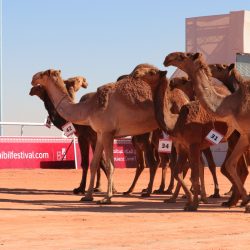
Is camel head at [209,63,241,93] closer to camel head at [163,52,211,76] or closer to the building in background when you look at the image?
camel head at [163,52,211,76]

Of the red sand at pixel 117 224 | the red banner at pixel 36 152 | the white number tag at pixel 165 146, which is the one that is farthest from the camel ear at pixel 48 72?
the red banner at pixel 36 152

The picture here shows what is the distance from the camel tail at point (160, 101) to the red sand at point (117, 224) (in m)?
1.58

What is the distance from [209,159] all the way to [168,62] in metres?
5.22

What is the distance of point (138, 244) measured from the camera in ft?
37.7

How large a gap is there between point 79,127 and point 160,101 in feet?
17.7

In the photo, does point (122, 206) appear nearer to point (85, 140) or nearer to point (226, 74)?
point (226, 74)

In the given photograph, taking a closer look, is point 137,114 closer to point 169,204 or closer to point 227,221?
point 169,204

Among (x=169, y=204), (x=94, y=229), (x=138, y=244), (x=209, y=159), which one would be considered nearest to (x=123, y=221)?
(x=94, y=229)

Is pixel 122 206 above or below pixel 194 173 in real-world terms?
below

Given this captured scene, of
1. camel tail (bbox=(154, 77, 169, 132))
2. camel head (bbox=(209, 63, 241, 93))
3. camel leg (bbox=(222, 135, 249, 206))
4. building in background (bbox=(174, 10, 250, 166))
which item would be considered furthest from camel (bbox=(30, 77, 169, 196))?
building in background (bbox=(174, 10, 250, 166))

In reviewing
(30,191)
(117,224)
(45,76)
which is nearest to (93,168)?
(45,76)

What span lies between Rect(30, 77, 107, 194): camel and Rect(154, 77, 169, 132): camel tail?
A: 15.7 ft

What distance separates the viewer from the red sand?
11617mm

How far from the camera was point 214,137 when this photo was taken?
54.8 ft
